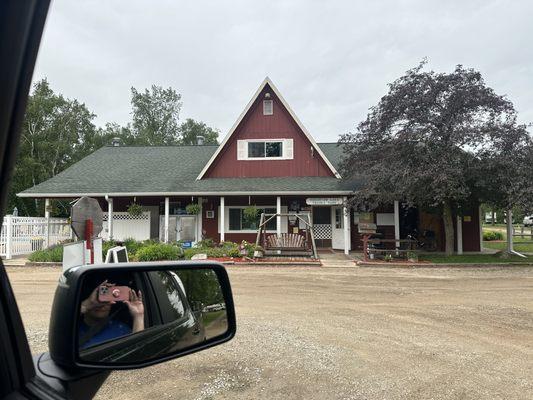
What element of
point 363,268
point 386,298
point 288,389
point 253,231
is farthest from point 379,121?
point 288,389

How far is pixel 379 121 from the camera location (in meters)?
16.6

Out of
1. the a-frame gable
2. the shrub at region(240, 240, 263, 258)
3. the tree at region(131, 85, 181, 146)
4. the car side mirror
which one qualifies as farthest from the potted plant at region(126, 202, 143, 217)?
the tree at region(131, 85, 181, 146)

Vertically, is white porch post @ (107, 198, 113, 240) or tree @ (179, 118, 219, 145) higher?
tree @ (179, 118, 219, 145)

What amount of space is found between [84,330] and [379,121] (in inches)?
649

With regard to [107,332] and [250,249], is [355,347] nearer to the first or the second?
[107,332]

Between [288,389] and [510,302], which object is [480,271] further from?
[288,389]

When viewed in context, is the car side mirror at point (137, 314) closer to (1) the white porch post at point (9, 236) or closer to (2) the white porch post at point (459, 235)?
(1) the white porch post at point (9, 236)

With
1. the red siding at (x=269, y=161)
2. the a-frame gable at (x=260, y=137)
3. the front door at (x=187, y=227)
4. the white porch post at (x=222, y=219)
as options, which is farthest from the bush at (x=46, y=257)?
the red siding at (x=269, y=161)

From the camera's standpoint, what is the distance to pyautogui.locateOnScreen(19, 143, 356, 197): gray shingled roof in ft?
61.0

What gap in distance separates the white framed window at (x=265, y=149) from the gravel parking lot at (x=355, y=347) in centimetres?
1059

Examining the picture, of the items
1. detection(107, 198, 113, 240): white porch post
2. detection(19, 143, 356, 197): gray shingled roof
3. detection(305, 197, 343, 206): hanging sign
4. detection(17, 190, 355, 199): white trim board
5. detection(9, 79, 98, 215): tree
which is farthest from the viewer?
detection(9, 79, 98, 215): tree

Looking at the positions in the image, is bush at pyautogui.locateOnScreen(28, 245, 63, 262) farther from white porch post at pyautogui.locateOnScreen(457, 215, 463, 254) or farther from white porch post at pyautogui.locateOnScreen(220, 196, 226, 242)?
white porch post at pyautogui.locateOnScreen(457, 215, 463, 254)

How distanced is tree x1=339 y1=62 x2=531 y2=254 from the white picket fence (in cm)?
1365

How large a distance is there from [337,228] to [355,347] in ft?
48.0
